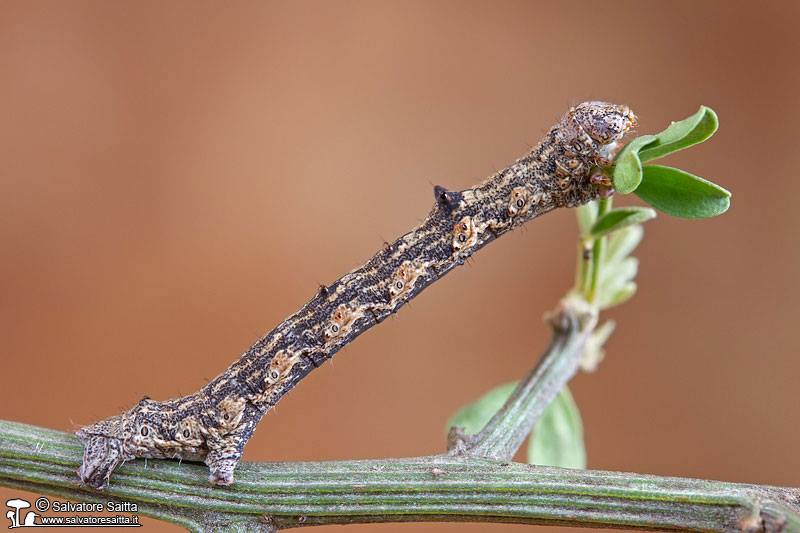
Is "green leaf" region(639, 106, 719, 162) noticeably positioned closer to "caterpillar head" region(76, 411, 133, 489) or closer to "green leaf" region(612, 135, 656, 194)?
"green leaf" region(612, 135, 656, 194)

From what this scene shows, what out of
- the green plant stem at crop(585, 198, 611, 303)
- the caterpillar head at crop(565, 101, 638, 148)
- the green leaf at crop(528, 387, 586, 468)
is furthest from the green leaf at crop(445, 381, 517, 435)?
the caterpillar head at crop(565, 101, 638, 148)

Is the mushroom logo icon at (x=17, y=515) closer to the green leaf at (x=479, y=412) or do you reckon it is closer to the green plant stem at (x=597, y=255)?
the green leaf at (x=479, y=412)

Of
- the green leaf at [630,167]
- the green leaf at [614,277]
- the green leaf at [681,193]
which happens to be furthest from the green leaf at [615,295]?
the green leaf at [630,167]

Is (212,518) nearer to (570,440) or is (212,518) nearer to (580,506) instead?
(580,506)

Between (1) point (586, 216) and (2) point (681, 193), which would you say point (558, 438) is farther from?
(2) point (681, 193)

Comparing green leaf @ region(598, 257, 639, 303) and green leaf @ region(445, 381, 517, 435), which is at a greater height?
green leaf @ region(598, 257, 639, 303)

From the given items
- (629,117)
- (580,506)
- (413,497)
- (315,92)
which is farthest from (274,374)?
(315,92)
